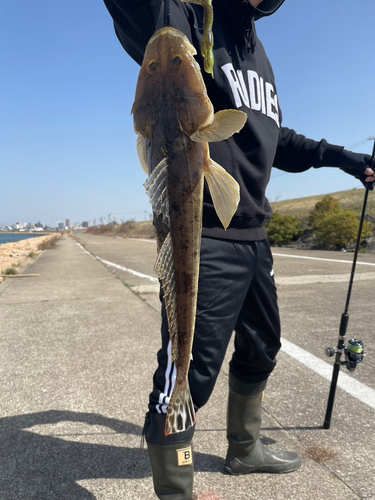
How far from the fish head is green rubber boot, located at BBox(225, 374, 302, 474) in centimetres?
158

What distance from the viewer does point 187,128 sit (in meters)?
1.12

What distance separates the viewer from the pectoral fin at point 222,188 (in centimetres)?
121

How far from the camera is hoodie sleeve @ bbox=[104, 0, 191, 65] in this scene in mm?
1357

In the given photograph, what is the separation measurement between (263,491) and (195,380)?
34.7 inches

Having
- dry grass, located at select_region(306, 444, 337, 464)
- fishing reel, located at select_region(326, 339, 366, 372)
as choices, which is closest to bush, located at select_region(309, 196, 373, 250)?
fishing reel, located at select_region(326, 339, 366, 372)

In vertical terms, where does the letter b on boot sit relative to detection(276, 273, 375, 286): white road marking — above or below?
below

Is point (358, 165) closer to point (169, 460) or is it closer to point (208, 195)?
point (208, 195)

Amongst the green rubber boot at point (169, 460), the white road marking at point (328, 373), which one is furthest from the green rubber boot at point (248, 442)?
the white road marking at point (328, 373)

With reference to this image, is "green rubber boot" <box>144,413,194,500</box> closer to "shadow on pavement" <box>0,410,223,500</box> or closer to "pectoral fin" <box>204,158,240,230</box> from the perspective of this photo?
"shadow on pavement" <box>0,410,223,500</box>

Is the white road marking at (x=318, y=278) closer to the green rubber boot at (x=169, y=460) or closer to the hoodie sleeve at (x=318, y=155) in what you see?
the hoodie sleeve at (x=318, y=155)

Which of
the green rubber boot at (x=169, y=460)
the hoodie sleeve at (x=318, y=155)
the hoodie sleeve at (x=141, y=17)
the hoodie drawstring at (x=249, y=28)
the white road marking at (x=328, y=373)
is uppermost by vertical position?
the hoodie drawstring at (x=249, y=28)

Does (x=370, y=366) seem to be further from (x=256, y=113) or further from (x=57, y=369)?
(x=57, y=369)

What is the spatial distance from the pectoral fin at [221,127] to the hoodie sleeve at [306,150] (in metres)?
1.31

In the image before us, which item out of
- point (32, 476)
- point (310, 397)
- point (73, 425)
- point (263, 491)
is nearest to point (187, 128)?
point (263, 491)
